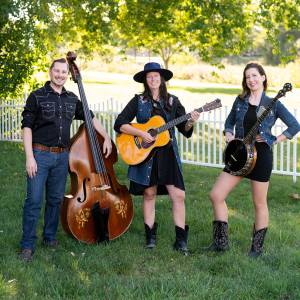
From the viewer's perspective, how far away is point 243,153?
13.7 ft

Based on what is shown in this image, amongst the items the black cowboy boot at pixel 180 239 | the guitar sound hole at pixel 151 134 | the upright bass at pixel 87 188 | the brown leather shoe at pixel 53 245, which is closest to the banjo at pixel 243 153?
the guitar sound hole at pixel 151 134

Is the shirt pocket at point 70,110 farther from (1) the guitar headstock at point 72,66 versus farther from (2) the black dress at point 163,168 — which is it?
(2) the black dress at point 163,168

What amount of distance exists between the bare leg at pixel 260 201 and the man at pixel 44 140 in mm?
1926

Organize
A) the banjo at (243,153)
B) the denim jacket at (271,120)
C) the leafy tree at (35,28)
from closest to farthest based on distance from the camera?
the banjo at (243,153)
the denim jacket at (271,120)
the leafy tree at (35,28)

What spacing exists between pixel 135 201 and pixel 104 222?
81.6 inches

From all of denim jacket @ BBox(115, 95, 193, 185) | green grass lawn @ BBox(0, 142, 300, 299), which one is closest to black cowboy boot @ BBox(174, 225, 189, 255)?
green grass lawn @ BBox(0, 142, 300, 299)

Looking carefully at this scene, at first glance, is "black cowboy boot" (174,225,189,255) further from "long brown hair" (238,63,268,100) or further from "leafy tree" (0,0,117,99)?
"leafy tree" (0,0,117,99)

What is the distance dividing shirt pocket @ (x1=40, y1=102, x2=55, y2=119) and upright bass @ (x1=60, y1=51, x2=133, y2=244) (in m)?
0.34

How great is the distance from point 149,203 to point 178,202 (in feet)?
1.11

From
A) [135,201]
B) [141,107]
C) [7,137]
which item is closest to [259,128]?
[141,107]

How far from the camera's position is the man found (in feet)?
14.1

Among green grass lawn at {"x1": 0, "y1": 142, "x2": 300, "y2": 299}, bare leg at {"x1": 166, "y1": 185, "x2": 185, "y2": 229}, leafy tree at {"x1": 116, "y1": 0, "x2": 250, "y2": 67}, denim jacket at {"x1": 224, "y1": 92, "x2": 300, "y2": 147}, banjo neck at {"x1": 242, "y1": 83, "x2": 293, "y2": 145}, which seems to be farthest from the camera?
leafy tree at {"x1": 116, "y1": 0, "x2": 250, "y2": 67}

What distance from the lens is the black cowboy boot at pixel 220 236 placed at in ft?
15.1

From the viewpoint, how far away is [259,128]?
423 cm
